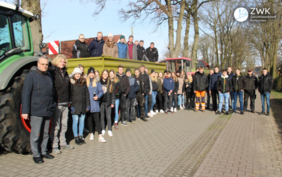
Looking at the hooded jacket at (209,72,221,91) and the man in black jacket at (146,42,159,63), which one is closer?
the hooded jacket at (209,72,221,91)

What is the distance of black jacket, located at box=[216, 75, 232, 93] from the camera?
31.7ft

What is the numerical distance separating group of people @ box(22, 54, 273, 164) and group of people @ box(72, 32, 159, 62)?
2.72ft

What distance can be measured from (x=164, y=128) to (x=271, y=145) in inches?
116

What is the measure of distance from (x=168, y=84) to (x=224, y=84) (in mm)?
2322

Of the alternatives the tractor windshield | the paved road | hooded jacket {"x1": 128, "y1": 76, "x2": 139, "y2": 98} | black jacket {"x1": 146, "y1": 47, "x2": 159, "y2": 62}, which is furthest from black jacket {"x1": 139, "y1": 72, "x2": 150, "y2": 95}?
the tractor windshield

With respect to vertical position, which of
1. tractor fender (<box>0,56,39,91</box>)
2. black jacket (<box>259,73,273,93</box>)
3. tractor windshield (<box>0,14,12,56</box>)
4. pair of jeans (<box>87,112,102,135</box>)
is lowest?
pair of jeans (<box>87,112,102,135</box>)

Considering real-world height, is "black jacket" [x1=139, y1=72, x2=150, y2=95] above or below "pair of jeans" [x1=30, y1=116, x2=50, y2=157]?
above

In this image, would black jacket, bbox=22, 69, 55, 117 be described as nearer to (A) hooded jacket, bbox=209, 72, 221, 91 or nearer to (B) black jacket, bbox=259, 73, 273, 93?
(A) hooded jacket, bbox=209, 72, 221, 91

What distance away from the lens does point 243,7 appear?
23.8 meters

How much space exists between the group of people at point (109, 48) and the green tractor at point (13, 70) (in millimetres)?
2740

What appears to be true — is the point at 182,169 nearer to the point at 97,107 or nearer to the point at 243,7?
the point at 97,107

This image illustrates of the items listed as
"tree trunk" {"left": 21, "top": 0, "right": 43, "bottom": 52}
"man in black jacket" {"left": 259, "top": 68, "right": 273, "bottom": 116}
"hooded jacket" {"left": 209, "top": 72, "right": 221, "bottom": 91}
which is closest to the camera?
"tree trunk" {"left": 21, "top": 0, "right": 43, "bottom": 52}

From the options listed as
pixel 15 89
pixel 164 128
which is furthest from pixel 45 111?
pixel 164 128

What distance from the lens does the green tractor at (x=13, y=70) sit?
4016mm
